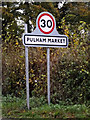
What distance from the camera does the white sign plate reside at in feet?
23.7

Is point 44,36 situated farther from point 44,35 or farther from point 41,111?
point 41,111

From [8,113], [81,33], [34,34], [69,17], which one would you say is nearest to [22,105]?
[8,113]

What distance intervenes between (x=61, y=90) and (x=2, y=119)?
94.3 inches

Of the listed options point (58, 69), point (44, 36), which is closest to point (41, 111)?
point (58, 69)

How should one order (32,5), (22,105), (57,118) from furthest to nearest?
(32,5) < (22,105) < (57,118)

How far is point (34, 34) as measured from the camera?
23.8 ft

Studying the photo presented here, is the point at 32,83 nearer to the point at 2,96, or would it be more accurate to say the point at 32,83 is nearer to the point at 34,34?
the point at 2,96

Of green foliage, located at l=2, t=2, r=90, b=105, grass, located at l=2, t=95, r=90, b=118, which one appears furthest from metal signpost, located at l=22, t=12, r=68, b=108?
grass, located at l=2, t=95, r=90, b=118

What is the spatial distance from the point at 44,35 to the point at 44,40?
0.48 feet

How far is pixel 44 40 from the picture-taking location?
7340mm

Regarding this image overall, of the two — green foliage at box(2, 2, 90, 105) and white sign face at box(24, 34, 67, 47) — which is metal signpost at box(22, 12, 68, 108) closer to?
white sign face at box(24, 34, 67, 47)

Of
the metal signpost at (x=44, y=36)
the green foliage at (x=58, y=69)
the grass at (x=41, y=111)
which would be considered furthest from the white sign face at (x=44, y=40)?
the grass at (x=41, y=111)

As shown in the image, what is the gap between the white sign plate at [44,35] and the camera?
284 inches

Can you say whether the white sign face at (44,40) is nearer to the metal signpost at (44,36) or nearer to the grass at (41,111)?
the metal signpost at (44,36)
